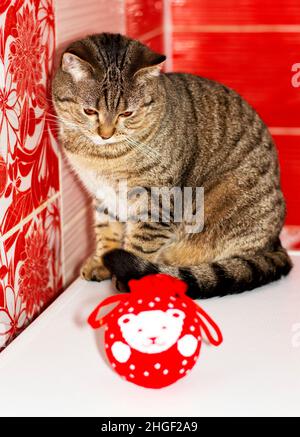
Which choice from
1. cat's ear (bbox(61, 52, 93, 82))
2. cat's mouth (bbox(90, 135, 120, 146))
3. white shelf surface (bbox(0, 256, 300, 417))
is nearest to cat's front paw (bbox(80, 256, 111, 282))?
white shelf surface (bbox(0, 256, 300, 417))

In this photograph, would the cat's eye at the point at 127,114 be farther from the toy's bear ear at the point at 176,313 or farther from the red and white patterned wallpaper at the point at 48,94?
the toy's bear ear at the point at 176,313

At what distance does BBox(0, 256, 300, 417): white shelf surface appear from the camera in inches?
37.9

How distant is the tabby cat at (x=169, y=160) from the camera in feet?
4.27

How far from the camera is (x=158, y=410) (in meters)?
0.96

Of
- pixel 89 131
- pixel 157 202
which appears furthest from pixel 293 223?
pixel 89 131

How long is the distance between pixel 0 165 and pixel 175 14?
3.28ft

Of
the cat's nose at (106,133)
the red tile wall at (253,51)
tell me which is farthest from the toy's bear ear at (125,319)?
the red tile wall at (253,51)

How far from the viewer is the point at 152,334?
3.17ft

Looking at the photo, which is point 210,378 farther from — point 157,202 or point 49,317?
point 157,202

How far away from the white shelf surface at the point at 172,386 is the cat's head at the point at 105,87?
0.35m

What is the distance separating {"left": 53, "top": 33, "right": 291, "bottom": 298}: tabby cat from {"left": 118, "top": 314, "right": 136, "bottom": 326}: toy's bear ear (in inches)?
8.3

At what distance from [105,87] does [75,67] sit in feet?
0.22

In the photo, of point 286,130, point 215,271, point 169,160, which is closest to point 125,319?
point 215,271

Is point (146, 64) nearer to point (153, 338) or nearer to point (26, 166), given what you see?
point (26, 166)
